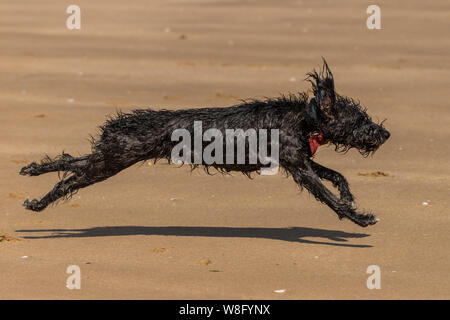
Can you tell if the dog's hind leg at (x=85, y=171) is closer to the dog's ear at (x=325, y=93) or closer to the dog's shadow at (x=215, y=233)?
the dog's shadow at (x=215, y=233)

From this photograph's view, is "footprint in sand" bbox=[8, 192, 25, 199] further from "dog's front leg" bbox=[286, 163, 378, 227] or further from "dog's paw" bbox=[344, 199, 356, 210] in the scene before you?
"dog's paw" bbox=[344, 199, 356, 210]

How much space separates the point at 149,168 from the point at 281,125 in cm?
411

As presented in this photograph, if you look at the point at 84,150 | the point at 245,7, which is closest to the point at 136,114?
the point at 84,150

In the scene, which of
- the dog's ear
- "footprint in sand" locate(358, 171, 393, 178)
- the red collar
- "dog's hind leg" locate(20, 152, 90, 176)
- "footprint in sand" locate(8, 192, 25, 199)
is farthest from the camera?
"footprint in sand" locate(358, 171, 393, 178)

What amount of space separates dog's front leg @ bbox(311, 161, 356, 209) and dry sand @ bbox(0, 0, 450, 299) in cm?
47

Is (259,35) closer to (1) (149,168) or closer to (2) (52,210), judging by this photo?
(1) (149,168)

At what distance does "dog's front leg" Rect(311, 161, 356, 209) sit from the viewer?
9.64 meters

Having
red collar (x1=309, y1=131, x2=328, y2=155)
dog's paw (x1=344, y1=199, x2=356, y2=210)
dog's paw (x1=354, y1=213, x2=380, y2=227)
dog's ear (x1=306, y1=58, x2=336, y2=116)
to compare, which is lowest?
dog's paw (x1=354, y1=213, x2=380, y2=227)

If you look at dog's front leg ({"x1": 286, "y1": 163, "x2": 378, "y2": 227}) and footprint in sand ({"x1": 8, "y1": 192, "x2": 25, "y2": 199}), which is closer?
dog's front leg ({"x1": 286, "y1": 163, "x2": 378, "y2": 227})

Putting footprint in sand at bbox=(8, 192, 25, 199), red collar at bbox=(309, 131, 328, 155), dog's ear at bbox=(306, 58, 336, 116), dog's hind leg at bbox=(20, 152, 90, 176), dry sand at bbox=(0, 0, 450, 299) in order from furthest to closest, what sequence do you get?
1. footprint in sand at bbox=(8, 192, 25, 199)
2. dog's hind leg at bbox=(20, 152, 90, 176)
3. red collar at bbox=(309, 131, 328, 155)
4. dog's ear at bbox=(306, 58, 336, 116)
5. dry sand at bbox=(0, 0, 450, 299)

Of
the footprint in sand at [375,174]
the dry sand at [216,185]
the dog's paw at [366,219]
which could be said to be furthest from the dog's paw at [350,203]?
the footprint in sand at [375,174]

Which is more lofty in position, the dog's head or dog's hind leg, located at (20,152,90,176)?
the dog's head

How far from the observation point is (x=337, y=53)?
941 inches

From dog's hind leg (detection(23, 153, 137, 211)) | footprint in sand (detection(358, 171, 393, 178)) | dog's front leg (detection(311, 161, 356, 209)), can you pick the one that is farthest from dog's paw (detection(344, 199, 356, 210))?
footprint in sand (detection(358, 171, 393, 178))
